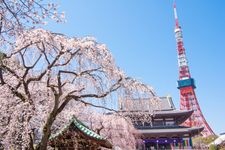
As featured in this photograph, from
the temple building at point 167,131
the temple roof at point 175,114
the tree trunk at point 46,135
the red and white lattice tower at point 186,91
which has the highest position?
the red and white lattice tower at point 186,91

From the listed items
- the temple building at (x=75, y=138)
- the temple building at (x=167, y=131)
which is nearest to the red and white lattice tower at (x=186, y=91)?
the temple building at (x=167, y=131)

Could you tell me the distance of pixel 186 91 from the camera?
223 feet

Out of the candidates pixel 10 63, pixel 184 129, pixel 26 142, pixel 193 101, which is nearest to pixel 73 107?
pixel 26 142

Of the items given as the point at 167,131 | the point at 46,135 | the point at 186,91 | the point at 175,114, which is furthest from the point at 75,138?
the point at 186,91

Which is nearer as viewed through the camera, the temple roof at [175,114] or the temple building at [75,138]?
the temple building at [75,138]

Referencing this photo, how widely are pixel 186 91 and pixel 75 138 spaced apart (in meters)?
61.4

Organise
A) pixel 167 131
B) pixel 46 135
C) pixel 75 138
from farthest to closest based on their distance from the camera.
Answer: pixel 167 131
pixel 75 138
pixel 46 135

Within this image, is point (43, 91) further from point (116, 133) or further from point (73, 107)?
point (116, 133)

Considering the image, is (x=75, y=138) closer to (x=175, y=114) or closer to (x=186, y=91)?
(x=175, y=114)

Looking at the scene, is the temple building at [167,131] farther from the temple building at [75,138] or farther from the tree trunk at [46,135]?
the tree trunk at [46,135]

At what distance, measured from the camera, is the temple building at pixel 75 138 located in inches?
340

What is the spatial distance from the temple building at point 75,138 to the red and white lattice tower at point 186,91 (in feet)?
174

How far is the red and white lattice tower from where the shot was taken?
209 ft

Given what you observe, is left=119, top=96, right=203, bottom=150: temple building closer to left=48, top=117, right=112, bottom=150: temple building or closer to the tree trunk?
left=48, top=117, right=112, bottom=150: temple building
